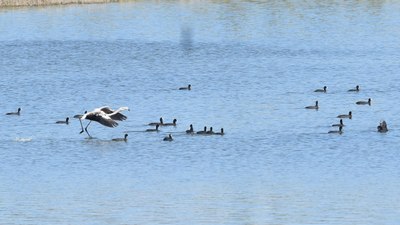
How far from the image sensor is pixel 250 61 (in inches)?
2052

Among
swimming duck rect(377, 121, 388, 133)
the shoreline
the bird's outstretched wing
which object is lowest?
swimming duck rect(377, 121, 388, 133)

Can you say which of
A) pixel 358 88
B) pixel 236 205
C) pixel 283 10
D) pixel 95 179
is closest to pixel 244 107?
pixel 358 88

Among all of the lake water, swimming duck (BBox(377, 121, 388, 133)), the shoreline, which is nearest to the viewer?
the lake water

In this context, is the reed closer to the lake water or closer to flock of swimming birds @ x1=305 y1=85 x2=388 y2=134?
the lake water

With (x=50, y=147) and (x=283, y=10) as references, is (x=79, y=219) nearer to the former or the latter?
(x=50, y=147)

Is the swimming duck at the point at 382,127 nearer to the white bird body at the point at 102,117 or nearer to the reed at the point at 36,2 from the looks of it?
the white bird body at the point at 102,117

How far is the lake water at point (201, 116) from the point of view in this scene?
25.4 m

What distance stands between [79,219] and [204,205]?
2.63m

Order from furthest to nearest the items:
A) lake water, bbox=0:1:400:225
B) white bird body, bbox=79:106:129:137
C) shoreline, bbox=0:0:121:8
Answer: shoreline, bbox=0:0:121:8
white bird body, bbox=79:106:129:137
lake water, bbox=0:1:400:225

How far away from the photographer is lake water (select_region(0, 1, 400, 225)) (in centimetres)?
2544

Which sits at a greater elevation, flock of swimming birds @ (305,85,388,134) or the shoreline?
the shoreline

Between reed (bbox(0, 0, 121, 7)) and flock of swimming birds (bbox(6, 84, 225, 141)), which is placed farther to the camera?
reed (bbox(0, 0, 121, 7))

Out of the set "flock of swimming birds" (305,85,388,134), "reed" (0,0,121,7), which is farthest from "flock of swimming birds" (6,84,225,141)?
"reed" (0,0,121,7)

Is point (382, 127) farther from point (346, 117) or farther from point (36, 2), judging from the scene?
point (36, 2)
